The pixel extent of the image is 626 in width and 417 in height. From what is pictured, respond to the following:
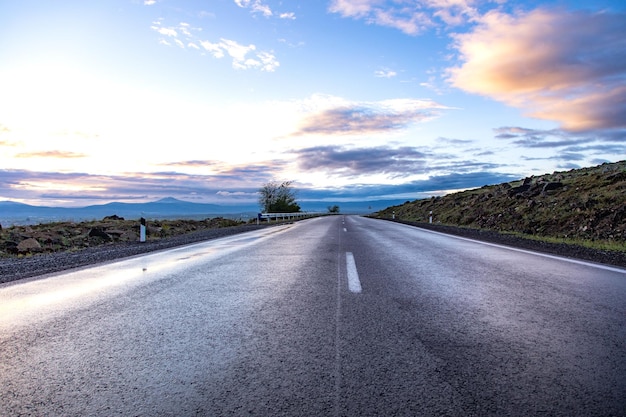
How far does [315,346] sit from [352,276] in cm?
334

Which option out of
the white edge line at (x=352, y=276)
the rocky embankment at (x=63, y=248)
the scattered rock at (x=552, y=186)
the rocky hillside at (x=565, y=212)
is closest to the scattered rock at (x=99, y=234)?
the rocky embankment at (x=63, y=248)

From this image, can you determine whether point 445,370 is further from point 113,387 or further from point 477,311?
point 113,387

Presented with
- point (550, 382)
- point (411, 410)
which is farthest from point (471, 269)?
point (411, 410)

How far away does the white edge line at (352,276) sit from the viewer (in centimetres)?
555

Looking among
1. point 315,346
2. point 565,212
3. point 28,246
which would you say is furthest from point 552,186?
point 28,246

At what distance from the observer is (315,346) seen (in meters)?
3.23

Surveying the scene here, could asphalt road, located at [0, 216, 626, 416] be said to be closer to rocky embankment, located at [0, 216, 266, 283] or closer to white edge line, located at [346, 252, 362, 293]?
white edge line, located at [346, 252, 362, 293]

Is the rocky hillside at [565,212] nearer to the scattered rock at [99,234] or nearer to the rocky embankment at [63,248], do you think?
the rocky embankment at [63,248]

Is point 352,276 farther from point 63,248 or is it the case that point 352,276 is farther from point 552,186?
point 552,186

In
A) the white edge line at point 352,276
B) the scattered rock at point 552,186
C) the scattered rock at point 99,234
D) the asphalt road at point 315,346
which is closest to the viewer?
the asphalt road at point 315,346

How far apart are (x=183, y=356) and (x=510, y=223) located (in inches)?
890

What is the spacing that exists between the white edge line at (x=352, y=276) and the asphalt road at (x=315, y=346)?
0.07m

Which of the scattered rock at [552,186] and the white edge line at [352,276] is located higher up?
the scattered rock at [552,186]

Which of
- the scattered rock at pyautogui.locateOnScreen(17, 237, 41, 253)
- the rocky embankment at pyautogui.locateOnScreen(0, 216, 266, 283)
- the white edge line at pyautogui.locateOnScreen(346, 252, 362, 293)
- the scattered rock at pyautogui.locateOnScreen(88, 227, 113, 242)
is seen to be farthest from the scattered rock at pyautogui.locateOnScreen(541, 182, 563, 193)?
the scattered rock at pyautogui.locateOnScreen(17, 237, 41, 253)
